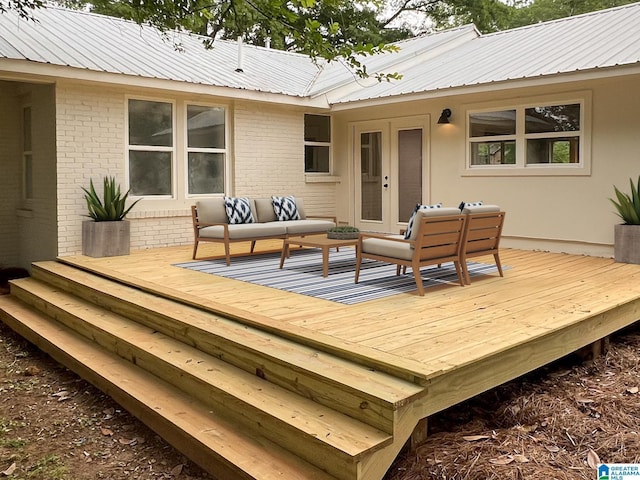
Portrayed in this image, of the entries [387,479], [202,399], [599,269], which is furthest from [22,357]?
[599,269]

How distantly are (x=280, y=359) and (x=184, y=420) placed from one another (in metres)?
0.70

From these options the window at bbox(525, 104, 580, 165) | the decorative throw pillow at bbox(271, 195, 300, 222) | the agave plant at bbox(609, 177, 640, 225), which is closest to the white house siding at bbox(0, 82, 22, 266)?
the decorative throw pillow at bbox(271, 195, 300, 222)

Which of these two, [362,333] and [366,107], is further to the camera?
[366,107]

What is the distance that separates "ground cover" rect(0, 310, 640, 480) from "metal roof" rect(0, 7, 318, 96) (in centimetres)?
424

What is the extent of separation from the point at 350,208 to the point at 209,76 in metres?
3.61

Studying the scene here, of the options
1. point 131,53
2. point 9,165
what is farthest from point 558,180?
point 9,165

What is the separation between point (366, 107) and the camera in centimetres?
1010

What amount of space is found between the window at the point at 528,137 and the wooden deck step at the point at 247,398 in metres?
6.02

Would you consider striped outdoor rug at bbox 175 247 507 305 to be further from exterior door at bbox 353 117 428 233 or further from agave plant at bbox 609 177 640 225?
exterior door at bbox 353 117 428 233

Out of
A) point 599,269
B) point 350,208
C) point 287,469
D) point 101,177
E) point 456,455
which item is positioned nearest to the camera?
point 287,469

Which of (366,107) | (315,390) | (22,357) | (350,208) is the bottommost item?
(22,357)

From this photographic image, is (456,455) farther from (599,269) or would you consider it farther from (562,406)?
(599,269)

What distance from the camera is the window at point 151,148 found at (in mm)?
8688

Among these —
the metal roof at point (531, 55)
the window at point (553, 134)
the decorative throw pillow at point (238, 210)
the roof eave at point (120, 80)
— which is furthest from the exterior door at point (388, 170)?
the decorative throw pillow at point (238, 210)
